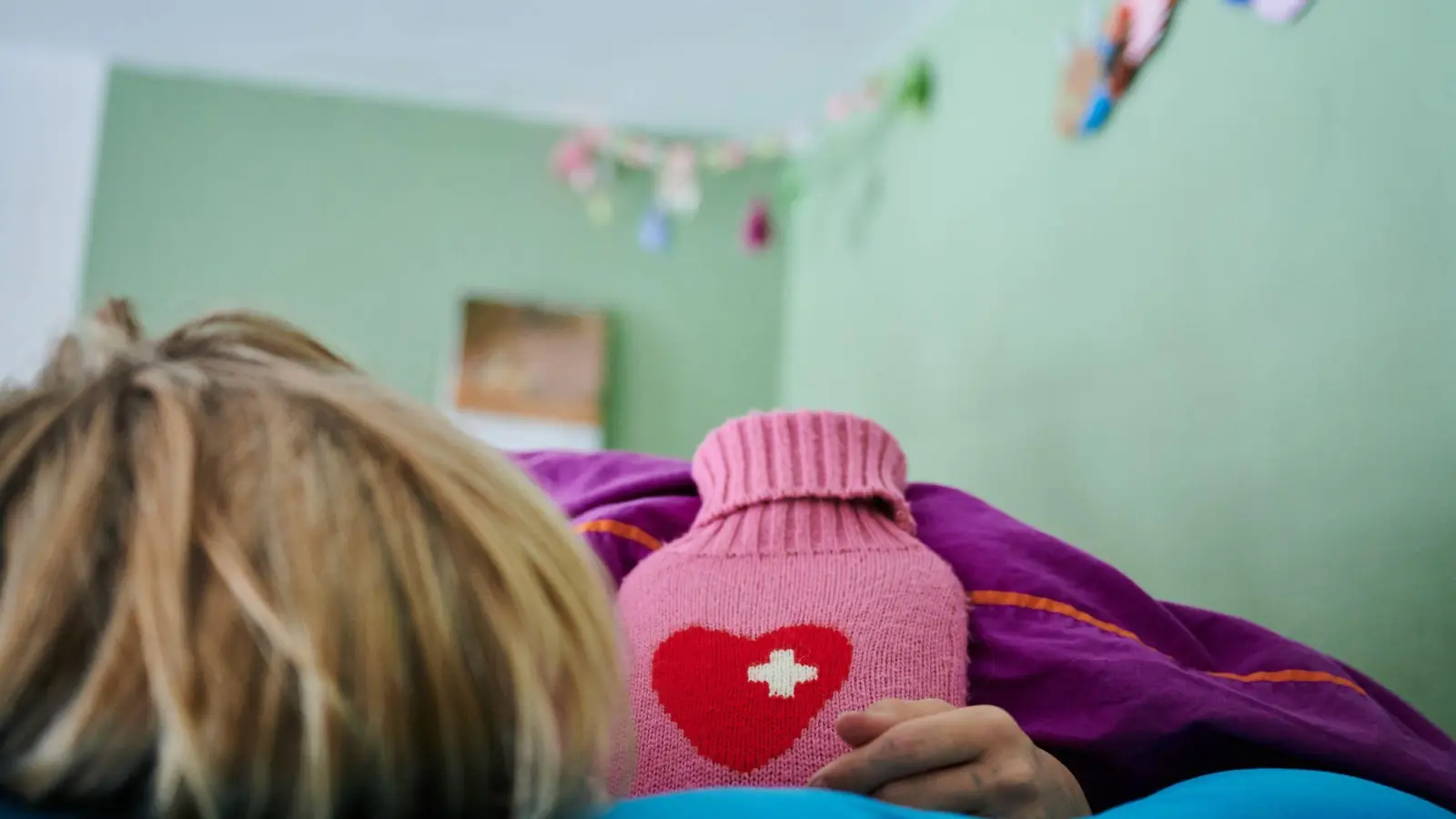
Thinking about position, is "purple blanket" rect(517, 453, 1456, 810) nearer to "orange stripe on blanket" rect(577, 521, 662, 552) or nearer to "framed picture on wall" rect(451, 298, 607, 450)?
"orange stripe on blanket" rect(577, 521, 662, 552)

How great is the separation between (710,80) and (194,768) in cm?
225

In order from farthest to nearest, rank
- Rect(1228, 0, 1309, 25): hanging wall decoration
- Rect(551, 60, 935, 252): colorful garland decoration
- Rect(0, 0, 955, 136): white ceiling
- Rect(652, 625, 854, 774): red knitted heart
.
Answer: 1. Rect(551, 60, 935, 252): colorful garland decoration
2. Rect(0, 0, 955, 136): white ceiling
3. Rect(1228, 0, 1309, 25): hanging wall decoration
4. Rect(652, 625, 854, 774): red knitted heart

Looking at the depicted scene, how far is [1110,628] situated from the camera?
670mm

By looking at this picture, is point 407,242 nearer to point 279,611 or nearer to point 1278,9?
point 1278,9

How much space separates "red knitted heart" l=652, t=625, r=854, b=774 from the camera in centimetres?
59

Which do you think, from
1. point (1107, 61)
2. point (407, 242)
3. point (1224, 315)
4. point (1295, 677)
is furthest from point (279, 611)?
point (407, 242)

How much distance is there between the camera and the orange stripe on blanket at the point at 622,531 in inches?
31.3

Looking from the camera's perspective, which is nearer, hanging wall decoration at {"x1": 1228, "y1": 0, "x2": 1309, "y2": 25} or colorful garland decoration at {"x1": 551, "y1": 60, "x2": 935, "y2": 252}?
hanging wall decoration at {"x1": 1228, "y1": 0, "x2": 1309, "y2": 25}

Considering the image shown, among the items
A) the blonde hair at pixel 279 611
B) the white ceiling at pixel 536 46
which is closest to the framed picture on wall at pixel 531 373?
the white ceiling at pixel 536 46

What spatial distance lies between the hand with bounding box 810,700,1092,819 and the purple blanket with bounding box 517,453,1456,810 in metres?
0.11

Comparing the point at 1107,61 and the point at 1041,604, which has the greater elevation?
the point at 1107,61

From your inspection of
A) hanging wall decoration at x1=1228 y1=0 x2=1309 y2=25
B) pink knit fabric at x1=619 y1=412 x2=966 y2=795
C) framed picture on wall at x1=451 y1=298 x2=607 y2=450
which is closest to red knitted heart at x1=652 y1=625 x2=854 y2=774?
pink knit fabric at x1=619 y1=412 x2=966 y2=795

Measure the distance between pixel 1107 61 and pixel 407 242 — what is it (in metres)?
1.63

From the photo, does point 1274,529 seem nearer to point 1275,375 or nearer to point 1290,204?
point 1275,375
